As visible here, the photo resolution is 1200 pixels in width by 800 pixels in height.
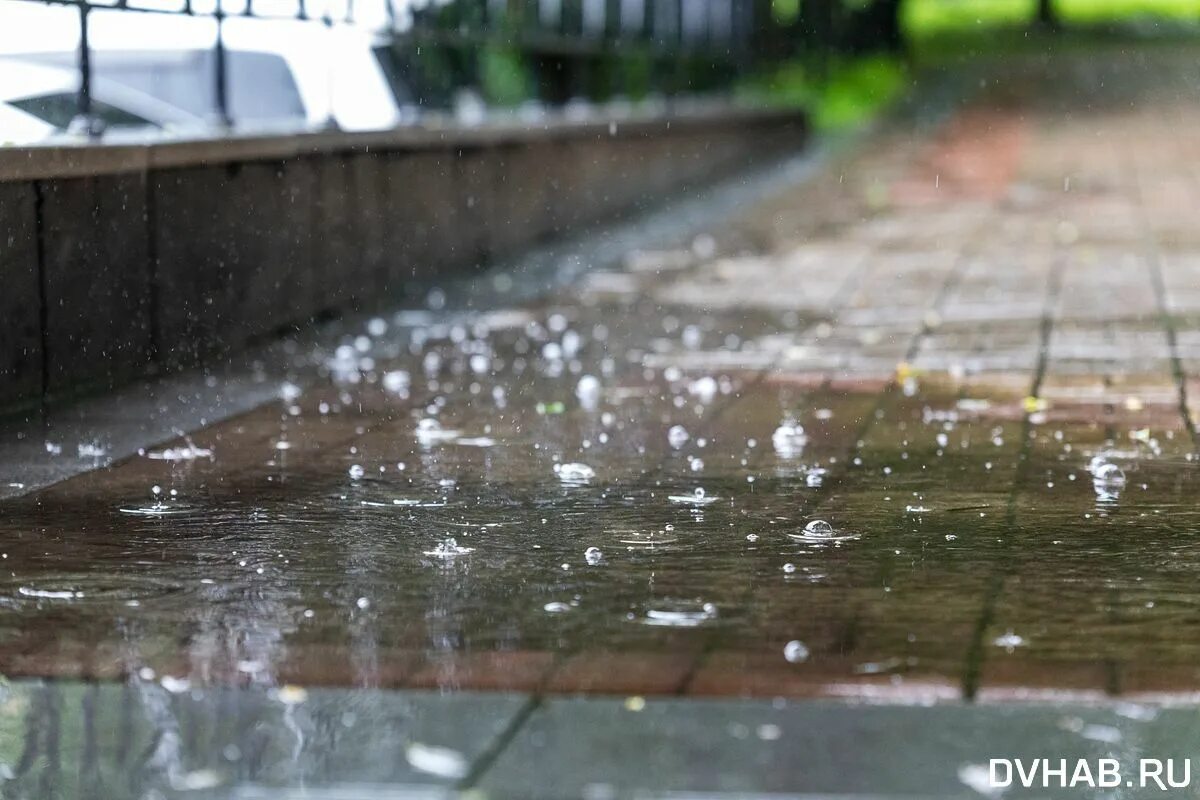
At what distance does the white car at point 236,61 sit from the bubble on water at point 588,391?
7.55 feet

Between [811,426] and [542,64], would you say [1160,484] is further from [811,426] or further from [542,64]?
[542,64]

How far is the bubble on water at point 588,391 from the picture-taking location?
707 centimetres

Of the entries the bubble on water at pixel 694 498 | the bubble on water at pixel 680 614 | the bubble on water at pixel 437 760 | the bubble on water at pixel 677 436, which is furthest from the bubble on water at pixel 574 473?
the bubble on water at pixel 437 760

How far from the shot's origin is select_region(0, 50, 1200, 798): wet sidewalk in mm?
3275

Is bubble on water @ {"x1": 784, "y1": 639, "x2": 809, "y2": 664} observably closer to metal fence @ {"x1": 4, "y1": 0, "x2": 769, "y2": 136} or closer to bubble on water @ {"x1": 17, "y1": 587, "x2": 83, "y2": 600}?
bubble on water @ {"x1": 17, "y1": 587, "x2": 83, "y2": 600}

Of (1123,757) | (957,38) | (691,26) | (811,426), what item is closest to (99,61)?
(811,426)

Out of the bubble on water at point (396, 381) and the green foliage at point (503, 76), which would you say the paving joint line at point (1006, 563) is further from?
the green foliage at point (503, 76)

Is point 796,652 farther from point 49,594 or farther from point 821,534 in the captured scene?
point 49,594

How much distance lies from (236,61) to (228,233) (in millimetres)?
1205

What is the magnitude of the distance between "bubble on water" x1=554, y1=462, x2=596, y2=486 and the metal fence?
267 cm

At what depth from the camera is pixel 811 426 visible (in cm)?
647

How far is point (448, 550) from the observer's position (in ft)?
15.5

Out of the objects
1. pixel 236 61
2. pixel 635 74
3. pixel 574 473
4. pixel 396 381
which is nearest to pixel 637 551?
pixel 574 473

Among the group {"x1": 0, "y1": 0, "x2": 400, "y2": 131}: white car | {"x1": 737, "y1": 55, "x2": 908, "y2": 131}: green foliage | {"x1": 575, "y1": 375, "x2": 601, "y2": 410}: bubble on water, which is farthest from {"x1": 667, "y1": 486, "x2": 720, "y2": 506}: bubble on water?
{"x1": 737, "y1": 55, "x2": 908, "y2": 131}: green foliage
